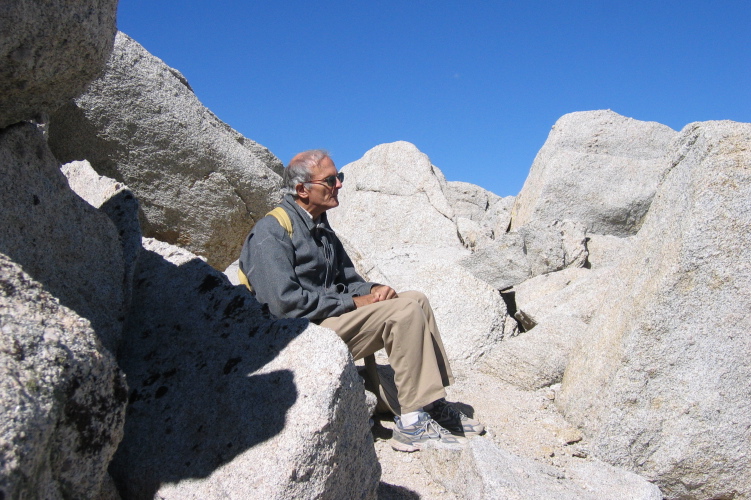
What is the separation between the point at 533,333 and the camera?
543 centimetres

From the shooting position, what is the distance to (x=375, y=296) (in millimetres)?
4203

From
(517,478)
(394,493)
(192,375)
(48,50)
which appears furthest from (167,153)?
(517,478)

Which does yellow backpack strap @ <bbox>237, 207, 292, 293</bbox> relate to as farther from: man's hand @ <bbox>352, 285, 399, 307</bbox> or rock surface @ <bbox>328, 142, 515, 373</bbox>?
rock surface @ <bbox>328, 142, 515, 373</bbox>

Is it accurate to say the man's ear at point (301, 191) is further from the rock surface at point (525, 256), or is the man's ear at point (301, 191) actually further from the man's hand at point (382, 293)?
→ the rock surface at point (525, 256)

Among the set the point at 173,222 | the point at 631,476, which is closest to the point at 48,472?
the point at 631,476

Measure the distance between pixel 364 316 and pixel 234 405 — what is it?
1332 millimetres

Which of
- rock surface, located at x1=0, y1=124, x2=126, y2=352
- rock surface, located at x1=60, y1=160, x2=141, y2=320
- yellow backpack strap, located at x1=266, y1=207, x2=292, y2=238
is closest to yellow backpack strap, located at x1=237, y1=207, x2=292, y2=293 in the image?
yellow backpack strap, located at x1=266, y1=207, x2=292, y2=238

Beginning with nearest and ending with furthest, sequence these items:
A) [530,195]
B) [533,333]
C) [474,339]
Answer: [533,333] → [474,339] → [530,195]

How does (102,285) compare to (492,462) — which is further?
A: (492,462)

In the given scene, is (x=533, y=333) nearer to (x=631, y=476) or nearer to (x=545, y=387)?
(x=545, y=387)

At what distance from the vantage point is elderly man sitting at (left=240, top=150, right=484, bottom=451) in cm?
383

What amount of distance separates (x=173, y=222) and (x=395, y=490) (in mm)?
3185

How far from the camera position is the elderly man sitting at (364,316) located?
12.6 feet

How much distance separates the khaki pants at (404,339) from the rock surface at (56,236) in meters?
1.33
